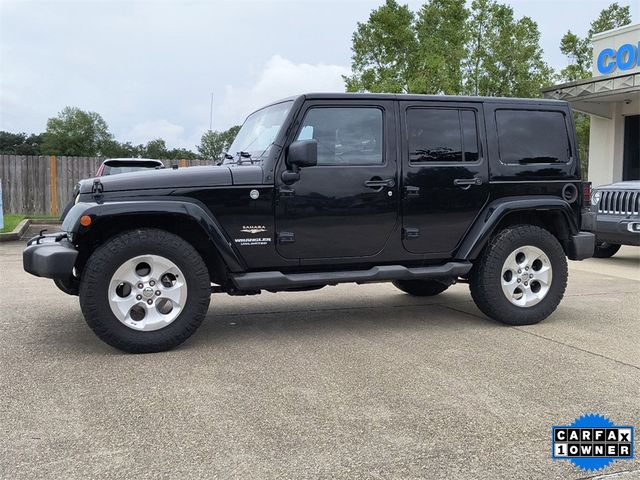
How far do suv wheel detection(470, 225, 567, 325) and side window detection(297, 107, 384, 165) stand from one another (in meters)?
1.38

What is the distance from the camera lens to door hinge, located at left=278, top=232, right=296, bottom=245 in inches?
194

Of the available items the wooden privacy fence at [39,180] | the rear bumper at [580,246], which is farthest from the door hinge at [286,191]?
the wooden privacy fence at [39,180]

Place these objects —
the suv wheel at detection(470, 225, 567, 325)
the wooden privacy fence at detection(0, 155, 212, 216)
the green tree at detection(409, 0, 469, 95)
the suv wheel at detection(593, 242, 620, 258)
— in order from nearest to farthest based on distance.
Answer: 1. the suv wheel at detection(470, 225, 567, 325)
2. the suv wheel at detection(593, 242, 620, 258)
3. the wooden privacy fence at detection(0, 155, 212, 216)
4. the green tree at detection(409, 0, 469, 95)

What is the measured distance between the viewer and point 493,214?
544cm

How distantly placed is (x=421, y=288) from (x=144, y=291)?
3500 mm

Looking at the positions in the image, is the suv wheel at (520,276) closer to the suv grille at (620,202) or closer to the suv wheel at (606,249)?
the suv grille at (620,202)

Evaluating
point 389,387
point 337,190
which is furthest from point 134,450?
point 337,190

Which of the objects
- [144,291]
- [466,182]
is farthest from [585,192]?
[144,291]

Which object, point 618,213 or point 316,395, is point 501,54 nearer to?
point 618,213

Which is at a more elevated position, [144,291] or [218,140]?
[218,140]

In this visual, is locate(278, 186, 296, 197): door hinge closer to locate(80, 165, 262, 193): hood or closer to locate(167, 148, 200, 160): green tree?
locate(80, 165, 262, 193): hood

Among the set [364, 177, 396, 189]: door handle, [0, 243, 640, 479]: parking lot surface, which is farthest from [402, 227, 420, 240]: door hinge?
[0, 243, 640, 479]: parking lot surface

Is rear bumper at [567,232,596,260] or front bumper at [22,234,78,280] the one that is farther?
rear bumper at [567,232,596,260]

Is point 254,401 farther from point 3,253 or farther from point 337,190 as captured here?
point 3,253
